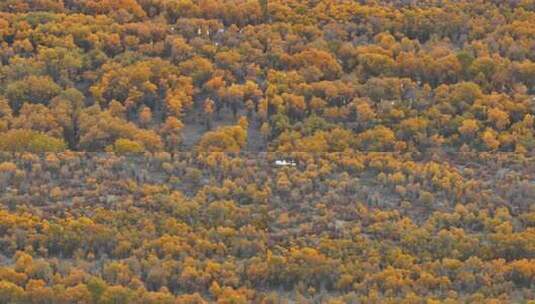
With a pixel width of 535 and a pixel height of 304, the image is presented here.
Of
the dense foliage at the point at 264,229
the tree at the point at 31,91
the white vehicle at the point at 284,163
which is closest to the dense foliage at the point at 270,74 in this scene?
the tree at the point at 31,91

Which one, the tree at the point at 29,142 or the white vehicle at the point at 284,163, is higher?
the tree at the point at 29,142

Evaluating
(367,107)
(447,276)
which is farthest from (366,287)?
(367,107)

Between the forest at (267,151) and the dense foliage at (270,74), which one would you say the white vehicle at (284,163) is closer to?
the forest at (267,151)

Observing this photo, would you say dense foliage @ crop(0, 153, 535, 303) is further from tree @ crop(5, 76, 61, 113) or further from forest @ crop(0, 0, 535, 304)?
tree @ crop(5, 76, 61, 113)

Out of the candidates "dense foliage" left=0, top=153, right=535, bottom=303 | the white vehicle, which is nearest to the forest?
"dense foliage" left=0, top=153, right=535, bottom=303

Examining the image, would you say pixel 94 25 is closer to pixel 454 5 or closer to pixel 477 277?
pixel 454 5

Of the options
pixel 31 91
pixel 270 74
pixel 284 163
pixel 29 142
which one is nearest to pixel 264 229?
pixel 284 163
